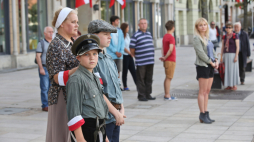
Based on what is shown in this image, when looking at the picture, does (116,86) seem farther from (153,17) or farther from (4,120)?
(153,17)

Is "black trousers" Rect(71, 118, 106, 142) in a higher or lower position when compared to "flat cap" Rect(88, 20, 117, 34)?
lower

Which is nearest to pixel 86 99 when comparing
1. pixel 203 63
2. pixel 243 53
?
pixel 203 63

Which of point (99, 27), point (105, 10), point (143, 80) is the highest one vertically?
point (105, 10)

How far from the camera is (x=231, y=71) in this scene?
1066 cm

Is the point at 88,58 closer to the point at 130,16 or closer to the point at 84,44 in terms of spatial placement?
the point at 84,44

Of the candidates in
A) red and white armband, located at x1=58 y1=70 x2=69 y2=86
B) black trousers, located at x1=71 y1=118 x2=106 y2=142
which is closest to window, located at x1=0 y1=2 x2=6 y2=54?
red and white armband, located at x1=58 y1=70 x2=69 y2=86

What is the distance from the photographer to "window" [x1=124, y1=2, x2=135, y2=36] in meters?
27.2

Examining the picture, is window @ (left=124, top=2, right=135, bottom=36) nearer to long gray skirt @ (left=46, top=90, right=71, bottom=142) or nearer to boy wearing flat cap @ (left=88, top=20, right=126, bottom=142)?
boy wearing flat cap @ (left=88, top=20, right=126, bottom=142)

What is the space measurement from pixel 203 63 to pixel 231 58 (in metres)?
4.14

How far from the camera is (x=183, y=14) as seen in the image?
3644 centimetres

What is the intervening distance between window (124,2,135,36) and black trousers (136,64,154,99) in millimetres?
18145

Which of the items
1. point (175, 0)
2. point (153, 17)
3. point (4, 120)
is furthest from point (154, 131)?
point (175, 0)

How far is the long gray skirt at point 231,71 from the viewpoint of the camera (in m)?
10.5

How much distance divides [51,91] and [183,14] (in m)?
33.7
